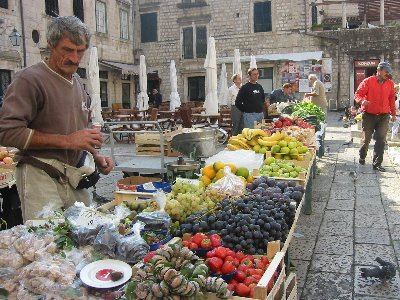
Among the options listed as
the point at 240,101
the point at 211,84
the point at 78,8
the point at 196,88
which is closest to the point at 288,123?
the point at 240,101

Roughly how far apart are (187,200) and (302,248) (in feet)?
6.45

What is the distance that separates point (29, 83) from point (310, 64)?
2256 cm

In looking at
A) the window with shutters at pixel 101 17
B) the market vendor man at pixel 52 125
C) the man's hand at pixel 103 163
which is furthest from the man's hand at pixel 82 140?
the window with shutters at pixel 101 17

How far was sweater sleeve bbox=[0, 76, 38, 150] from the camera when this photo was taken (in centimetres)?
233

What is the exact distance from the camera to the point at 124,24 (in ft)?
83.7

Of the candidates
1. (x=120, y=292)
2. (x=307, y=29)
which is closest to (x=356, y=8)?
(x=307, y=29)

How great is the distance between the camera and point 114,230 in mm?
2201

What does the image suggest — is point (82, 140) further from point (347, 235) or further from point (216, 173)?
point (347, 235)

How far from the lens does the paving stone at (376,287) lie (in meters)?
3.44

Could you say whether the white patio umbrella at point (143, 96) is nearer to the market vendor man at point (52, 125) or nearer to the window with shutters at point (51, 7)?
the window with shutters at point (51, 7)

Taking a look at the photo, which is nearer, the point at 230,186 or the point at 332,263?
the point at 230,186

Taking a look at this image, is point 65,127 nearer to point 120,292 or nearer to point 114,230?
point 114,230

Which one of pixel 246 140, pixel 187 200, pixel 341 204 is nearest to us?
pixel 187 200

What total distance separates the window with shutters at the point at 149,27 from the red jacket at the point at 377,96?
20038 millimetres
